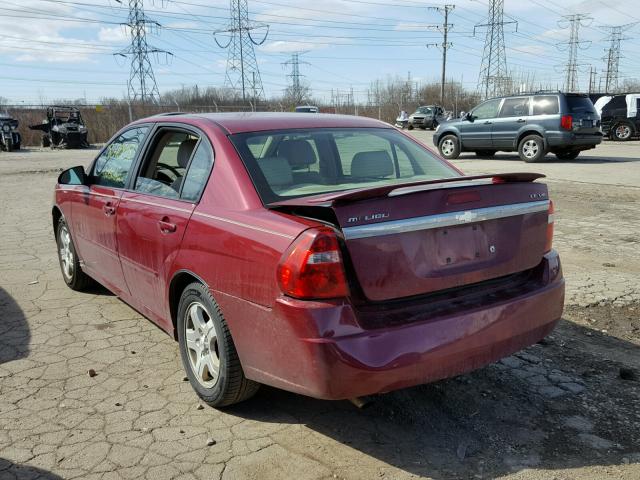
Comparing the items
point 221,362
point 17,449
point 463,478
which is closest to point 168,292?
point 221,362

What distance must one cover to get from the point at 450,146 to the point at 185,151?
1671 cm

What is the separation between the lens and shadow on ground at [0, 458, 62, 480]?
2756 mm

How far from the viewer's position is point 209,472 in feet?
A: 9.12

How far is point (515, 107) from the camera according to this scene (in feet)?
57.5

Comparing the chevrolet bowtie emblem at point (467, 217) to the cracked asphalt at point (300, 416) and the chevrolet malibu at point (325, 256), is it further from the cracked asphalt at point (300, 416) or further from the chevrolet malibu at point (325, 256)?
the cracked asphalt at point (300, 416)

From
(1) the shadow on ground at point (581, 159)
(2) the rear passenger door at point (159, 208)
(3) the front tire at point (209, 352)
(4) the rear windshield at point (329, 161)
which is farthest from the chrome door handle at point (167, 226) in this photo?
(1) the shadow on ground at point (581, 159)

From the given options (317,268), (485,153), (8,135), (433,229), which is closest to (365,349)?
(317,268)

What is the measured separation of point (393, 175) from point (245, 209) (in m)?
1.14

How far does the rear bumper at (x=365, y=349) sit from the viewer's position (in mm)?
2574

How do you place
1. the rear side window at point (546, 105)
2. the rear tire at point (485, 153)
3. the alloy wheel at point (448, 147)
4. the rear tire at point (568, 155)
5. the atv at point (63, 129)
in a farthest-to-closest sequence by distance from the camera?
the atv at point (63, 129), the alloy wheel at point (448, 147), the rear tire at point (485, 153), the rear tire at point (568, 155), the rear side window at point (546, 105)

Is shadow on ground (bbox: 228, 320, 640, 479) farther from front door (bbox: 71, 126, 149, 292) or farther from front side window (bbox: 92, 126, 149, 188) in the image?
front side window (bbox: 92, 126, 149, 188)

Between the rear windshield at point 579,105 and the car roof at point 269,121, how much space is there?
14359 millimetres

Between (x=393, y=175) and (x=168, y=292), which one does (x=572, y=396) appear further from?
(x=168, y=292)

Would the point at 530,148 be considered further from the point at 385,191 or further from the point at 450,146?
the point at 385,191
